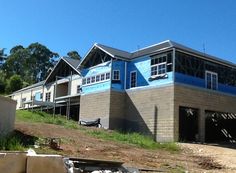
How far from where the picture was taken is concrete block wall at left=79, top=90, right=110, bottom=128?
35281 mm

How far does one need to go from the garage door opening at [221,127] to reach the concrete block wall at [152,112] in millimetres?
6309

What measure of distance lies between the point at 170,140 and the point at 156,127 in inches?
82.0

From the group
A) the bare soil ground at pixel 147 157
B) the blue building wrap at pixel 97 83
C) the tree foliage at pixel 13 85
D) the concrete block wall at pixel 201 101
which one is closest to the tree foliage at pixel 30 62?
the tree foliage at pixel 13 85

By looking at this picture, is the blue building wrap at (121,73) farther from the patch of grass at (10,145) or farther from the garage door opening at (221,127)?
the patch of grass at (10,145)

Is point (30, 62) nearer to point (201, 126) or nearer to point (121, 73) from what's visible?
point (121, 73)

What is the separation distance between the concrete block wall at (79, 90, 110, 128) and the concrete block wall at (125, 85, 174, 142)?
1.72 metres

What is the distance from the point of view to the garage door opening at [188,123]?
33.1 meters

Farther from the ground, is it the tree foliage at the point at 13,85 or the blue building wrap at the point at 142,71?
the tree foliage at the point at 13,85

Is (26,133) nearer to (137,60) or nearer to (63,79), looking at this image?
(137,60)

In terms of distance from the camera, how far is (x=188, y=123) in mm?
34719

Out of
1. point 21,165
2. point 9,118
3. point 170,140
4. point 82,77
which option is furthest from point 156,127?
point 21,165

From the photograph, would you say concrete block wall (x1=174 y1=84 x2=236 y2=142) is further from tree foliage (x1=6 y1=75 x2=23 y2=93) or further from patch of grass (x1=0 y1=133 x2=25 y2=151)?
tree foliage (x1=6 y1=75 x2=23 y2=93)

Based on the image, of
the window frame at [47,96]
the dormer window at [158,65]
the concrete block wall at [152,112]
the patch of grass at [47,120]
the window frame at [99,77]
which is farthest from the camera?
the window frame at [47,96]

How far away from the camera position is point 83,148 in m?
19.0
